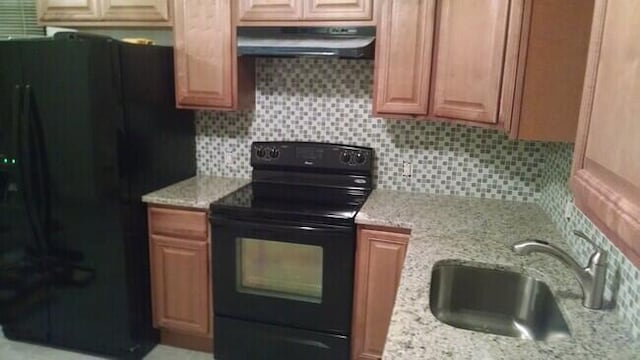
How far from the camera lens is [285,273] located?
2.41m

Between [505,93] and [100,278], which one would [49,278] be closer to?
[100,278]

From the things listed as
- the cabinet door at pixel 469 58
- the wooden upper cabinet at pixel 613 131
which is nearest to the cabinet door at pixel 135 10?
the cabinet door at pixel 469 58

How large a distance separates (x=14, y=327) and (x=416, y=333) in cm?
257

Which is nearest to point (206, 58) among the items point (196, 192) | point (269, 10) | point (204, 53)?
point (204, 53)

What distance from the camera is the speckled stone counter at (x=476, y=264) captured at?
1.14m

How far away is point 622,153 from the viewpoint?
26.0 inches

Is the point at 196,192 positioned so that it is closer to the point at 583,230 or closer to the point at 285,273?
the point at 285,273

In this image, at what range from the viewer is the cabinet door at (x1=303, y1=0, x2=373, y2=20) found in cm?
231

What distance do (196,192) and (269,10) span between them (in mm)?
1067

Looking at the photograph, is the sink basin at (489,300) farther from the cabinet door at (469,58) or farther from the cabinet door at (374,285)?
the cabinet door at (469,58)

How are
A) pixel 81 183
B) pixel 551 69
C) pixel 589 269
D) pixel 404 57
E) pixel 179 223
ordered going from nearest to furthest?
pixel 589 269, pixel 551 69, pixel 404 57, pixel 81 183, pixel 179 223

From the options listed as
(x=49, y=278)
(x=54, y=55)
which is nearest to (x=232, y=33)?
(x=54, y=55)

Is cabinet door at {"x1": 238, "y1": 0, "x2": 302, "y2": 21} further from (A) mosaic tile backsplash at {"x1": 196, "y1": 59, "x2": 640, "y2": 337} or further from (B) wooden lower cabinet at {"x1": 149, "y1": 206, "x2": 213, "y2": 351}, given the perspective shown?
(B) wooden lower cabinet at {"x1": 149, "y1": 206, "x2": 213, "y2": 351}

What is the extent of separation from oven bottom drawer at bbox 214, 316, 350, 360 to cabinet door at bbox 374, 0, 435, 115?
1.20 metres
